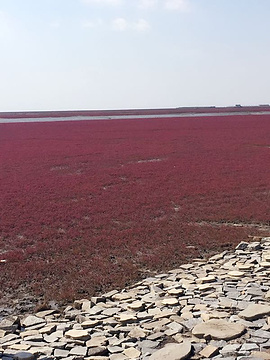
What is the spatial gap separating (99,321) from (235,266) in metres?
2.99

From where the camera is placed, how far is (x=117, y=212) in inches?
501

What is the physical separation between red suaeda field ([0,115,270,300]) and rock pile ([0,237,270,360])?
0.87m

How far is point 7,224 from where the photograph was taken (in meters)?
11.6

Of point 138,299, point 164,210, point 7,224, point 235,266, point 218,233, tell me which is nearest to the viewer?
point 138,299

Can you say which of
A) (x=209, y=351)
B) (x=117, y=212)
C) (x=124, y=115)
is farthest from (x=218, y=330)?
(x=124, y=115)

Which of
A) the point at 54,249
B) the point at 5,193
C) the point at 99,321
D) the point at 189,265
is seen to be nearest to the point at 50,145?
the point at 5,193

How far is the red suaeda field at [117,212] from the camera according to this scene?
846cm

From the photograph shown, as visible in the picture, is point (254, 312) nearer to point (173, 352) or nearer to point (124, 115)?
point (173, 352)

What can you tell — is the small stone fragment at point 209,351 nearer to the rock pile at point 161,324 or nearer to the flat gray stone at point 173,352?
the rock pile at point 161,324

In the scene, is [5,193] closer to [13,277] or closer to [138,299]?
[13,277]

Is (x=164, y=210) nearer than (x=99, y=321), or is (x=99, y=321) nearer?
(x=99, y=321)

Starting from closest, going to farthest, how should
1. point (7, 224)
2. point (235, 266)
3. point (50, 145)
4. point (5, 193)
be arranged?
1. point (235, 266)
2. point (7, 224)
3. point (5, 193)
4. point (50, 145)

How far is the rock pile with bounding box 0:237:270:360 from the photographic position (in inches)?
199

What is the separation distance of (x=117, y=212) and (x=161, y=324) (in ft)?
23.4
